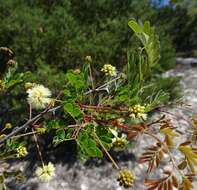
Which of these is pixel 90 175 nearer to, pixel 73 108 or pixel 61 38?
pixel 61 38

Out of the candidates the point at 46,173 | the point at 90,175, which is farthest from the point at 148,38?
the point at 90,175

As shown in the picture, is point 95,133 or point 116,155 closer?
point 95,133

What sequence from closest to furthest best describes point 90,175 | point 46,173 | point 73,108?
point 73,108, point 46,173, point 90,175

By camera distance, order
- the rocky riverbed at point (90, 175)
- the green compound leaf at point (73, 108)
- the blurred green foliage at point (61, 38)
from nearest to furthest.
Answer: the green compound leaf at point (73, 108) < the rocky riverbed at point (90, 175) < the blurred green foliage at point (61, 38)

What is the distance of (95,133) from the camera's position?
1261mm

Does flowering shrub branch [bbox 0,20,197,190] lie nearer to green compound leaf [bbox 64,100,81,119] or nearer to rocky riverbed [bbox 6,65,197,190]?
green compound leaf [bbox 64,100,81,119]

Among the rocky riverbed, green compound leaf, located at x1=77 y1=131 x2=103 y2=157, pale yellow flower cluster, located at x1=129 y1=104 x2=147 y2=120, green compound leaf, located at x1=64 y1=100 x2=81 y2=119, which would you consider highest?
green compound leaf, located at x1=64 y1=100 x2=81 y2=119

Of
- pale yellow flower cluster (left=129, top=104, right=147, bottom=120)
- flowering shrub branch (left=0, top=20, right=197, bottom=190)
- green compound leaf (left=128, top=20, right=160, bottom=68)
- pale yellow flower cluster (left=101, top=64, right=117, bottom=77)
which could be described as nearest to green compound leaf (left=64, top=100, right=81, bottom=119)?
flowering shrub branch (left=0, top=20, right=197, bottom=190)

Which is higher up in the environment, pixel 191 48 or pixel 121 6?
pixel 121 6

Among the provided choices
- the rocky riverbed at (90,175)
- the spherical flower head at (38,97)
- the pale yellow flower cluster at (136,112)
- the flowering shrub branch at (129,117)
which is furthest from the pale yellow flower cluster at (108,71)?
the rocky riverbed at (90,175)

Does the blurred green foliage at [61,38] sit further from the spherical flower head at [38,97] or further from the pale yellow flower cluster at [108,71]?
the spherical flower head at [38,97]

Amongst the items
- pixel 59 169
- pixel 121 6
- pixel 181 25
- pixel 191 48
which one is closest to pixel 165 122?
pixel 59 169

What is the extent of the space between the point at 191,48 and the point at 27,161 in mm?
5722

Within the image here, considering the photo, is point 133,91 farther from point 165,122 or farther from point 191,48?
point 191,48
